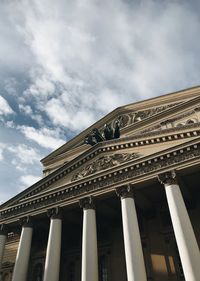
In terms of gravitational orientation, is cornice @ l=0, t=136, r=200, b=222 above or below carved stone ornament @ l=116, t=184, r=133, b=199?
above

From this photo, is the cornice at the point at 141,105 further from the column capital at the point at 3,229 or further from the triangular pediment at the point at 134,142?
the column capital at the point at 3,229

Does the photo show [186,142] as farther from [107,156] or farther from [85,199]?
[85,199]

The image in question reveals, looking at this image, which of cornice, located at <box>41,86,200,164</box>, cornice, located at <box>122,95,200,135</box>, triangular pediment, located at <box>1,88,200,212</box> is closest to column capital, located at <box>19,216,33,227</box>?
triangular pediment, located at <box>1,88,200,212</box>

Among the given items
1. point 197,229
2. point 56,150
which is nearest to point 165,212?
point 197,229

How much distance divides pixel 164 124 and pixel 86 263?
13514 mm

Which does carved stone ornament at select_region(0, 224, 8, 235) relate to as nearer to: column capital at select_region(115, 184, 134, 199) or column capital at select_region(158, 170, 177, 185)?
column capital at select_region(115, 184, 134, 199)

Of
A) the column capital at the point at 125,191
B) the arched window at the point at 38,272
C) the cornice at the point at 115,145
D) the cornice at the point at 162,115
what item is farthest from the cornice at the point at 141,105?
the column capital at the point at 125,191

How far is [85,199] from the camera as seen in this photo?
1465cm

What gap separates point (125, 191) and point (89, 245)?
3.19 m

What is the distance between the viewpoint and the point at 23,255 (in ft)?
48.8

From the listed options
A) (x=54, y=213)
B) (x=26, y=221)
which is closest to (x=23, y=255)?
(x=26, y=221)

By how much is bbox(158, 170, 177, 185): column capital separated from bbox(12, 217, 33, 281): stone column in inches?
348

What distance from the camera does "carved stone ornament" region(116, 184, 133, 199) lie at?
13219 mm

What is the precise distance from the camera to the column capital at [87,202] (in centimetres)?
1428
